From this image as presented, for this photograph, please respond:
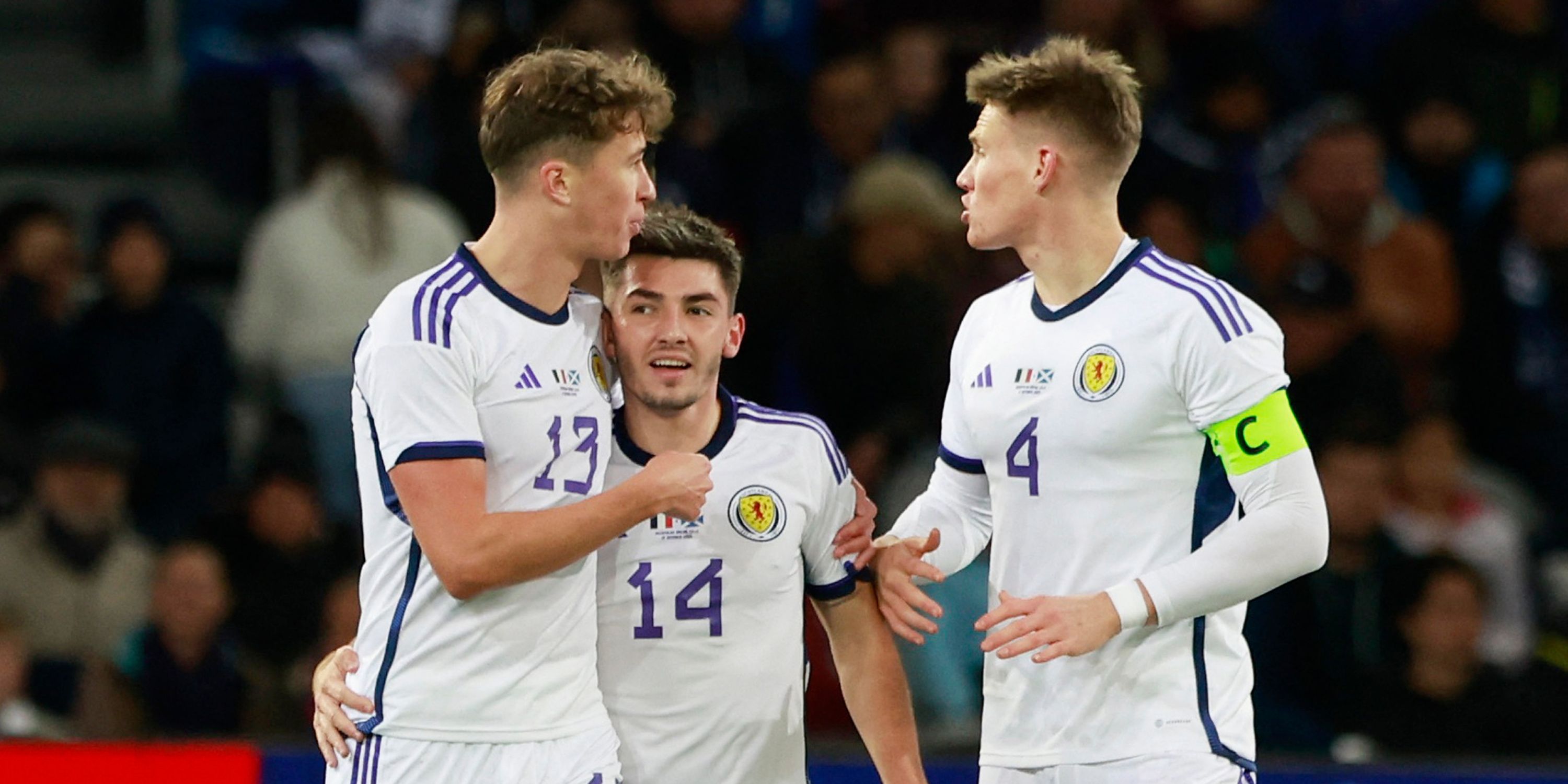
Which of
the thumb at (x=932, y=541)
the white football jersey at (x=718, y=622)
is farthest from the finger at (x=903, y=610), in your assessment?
the white football jersey at (x=718, y=622)

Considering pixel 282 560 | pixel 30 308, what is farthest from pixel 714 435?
pixel 30 308

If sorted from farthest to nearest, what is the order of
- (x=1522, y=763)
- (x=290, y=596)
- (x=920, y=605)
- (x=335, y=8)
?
(x=335, y=8)
(x=290, y=596)
(x=1522, y=763)
(x=920, y=605)

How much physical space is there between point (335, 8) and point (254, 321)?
2060 mm

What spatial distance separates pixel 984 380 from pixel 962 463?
0.76 ft

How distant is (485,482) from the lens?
14.1ft

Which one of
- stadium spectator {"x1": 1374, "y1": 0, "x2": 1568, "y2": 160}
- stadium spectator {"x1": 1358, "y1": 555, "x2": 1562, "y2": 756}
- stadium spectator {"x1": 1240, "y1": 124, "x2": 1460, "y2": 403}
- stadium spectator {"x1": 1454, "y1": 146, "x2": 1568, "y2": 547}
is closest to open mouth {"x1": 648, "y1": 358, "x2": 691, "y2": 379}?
stadium spectator {"x1": 1358, "y1": 555, "x2": 1562, "y2": 756}

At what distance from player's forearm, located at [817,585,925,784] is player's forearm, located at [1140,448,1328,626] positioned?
0.85 metres

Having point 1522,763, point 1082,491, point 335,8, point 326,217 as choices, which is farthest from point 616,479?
point 335,8

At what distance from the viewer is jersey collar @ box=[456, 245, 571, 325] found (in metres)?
4.47

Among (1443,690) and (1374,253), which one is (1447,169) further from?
(1443,690)

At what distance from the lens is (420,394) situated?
14.0 feet

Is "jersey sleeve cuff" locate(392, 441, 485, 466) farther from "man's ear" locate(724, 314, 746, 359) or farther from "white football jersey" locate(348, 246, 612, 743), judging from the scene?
"man's ear" locate(724, 314, 746, 359)

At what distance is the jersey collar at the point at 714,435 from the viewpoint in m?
4.86

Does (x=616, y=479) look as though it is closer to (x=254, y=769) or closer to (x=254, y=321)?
(x=254, y=769)
